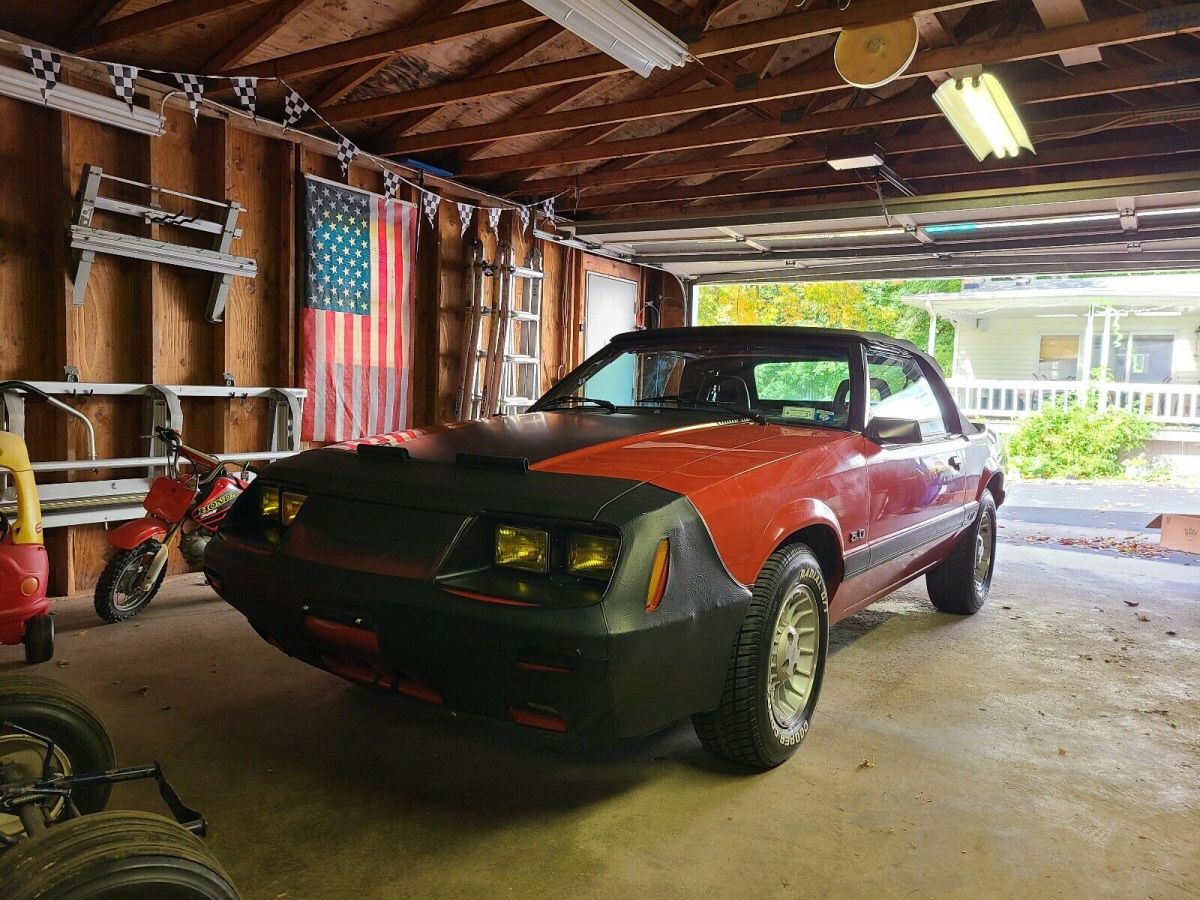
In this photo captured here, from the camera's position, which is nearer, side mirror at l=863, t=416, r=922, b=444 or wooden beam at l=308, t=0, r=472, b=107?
side mirror at l=863, t=416, r=922, b=444

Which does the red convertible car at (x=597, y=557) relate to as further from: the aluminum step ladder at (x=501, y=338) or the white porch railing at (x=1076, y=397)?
the white porch railing at (x=1076, y=397)

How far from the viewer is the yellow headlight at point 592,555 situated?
2.24 m

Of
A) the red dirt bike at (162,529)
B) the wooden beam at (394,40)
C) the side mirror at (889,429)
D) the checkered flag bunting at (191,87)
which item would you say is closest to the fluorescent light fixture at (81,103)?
the checkered flag bunting at (191,87)

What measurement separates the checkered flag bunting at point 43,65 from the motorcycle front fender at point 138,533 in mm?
2441

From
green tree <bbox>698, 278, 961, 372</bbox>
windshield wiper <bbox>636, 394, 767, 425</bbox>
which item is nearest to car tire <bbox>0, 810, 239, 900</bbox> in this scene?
windshield wiper <bbox>636, 394, 767, 425</bbox>

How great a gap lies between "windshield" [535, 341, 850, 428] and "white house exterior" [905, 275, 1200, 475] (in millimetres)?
14113

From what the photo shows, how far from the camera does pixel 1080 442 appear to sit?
48.3ft

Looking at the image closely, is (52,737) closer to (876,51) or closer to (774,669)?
(774,669)

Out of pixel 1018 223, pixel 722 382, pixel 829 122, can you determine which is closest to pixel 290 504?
pixel 722 382

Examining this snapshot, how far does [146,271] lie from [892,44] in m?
4.65

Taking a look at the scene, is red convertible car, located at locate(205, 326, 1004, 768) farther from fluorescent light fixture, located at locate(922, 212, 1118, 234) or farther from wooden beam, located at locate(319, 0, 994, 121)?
fluorescent light fixture, located at locate(922, 212, 1118, 234)

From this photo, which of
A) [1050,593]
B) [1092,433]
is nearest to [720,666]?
[1050,593]

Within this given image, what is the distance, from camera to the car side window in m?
3.89

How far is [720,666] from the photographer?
2.51 m
